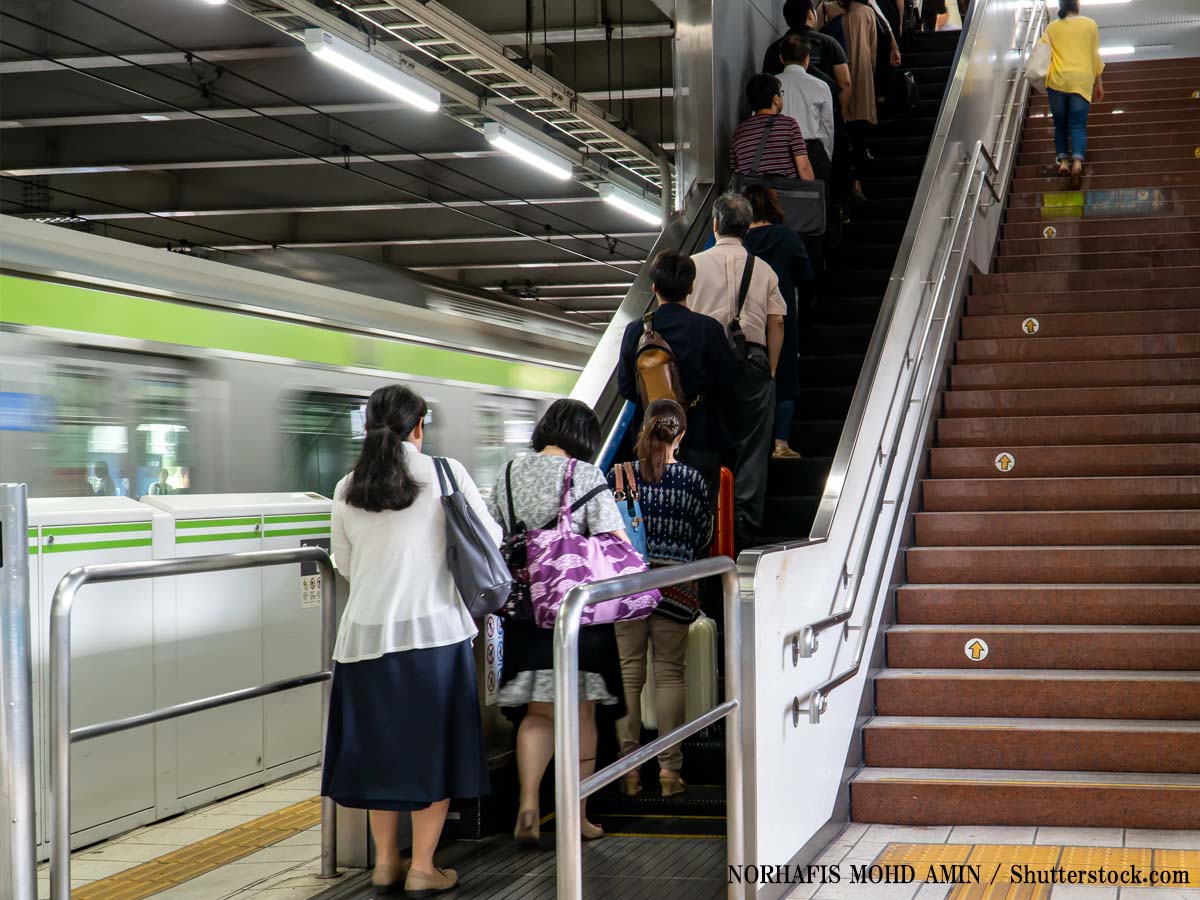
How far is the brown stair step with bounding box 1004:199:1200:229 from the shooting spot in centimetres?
884

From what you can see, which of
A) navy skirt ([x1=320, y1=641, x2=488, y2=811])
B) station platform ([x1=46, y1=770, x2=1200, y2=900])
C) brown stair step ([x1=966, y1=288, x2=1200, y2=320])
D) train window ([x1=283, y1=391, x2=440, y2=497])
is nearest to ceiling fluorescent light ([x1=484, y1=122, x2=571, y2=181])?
train window ([x1=283, y1=391, x2=440, y2=497])

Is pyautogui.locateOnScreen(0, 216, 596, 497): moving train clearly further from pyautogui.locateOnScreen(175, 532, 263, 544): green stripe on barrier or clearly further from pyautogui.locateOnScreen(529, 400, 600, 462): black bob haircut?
pyautogui.locateOnScreen(529, 400, 600, 462): black bob haircut

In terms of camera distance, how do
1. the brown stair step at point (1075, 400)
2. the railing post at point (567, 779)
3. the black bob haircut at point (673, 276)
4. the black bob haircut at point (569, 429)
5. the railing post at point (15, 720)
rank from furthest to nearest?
1. the brown stair step at point (1075, 400)
2. the black bob haircut at point (673, 276)
3. the black bob haircut at point (569, 429)
4. the railing post at point (15, 720)
5. the railing post at point (567, 779)

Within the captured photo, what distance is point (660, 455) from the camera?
4.27 meters

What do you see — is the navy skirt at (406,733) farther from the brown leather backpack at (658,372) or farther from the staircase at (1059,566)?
the staircase at (1059,566)

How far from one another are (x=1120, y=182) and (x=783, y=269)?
5021 millimetres

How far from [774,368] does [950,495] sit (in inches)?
50.4

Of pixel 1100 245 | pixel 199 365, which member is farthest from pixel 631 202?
pixel 199 365

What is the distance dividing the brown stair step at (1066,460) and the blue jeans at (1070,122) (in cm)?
427

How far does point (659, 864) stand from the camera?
3.88 meters

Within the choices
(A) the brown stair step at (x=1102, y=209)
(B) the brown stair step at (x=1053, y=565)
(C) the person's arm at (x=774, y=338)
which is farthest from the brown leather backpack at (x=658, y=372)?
(A) the brown stair step at (x=1102, y=209)

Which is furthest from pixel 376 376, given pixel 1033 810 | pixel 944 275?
pixel 1033 810

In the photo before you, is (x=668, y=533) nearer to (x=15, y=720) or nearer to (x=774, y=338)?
(x=774, y=338)

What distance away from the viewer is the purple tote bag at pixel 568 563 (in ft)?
12.5
